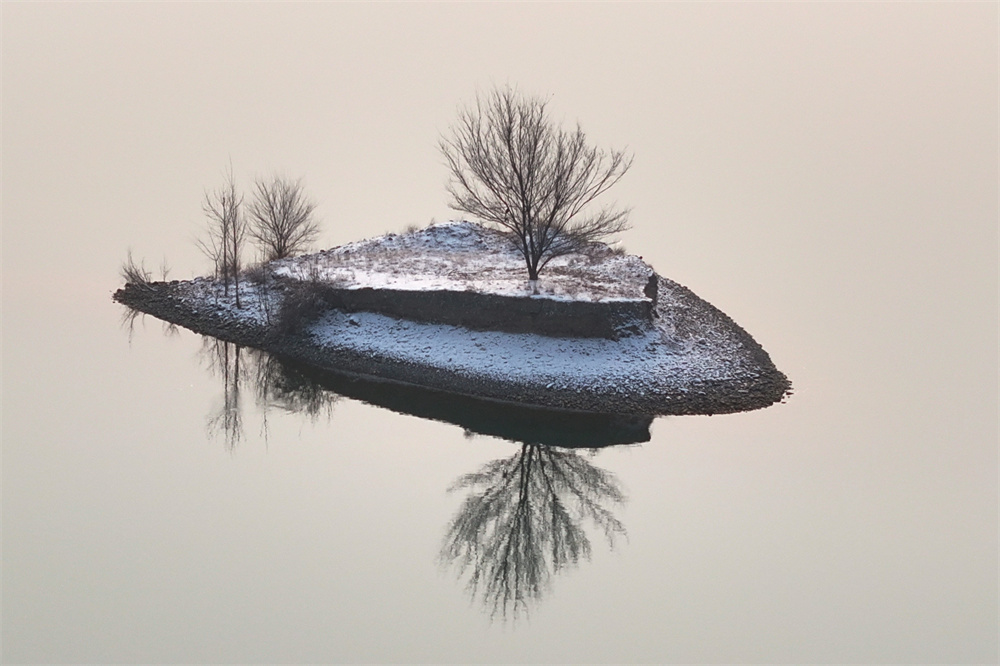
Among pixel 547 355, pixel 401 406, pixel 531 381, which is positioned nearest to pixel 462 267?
pixel 547 355

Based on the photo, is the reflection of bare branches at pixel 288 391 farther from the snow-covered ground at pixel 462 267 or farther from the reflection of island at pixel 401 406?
the snow-covered ground at pixel 462 267

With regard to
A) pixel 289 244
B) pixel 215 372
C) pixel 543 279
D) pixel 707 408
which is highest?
pixel 289 244

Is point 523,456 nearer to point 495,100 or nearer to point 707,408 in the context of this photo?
point 707,408

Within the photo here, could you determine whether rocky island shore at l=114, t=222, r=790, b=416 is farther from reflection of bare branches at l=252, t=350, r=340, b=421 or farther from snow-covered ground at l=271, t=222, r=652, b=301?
reflection of bare branches at l=252, t=350, r=340, b=421

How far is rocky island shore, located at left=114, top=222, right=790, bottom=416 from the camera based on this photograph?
80.5 feet

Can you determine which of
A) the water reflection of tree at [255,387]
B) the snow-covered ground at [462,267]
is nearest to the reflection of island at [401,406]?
the water reflection of tree at [255,387]

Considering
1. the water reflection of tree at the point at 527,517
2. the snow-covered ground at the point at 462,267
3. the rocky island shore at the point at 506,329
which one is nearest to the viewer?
the water reflection of tree at the point at 527,517

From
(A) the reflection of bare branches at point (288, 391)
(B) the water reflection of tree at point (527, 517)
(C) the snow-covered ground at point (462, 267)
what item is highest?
(C) the snow-covered ground at point (462, 267)

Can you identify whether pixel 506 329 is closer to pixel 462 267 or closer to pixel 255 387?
pixel 462 267

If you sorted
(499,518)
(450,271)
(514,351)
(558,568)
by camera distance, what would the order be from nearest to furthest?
(558,568)
(499,518)
(514,351)
(450,271)

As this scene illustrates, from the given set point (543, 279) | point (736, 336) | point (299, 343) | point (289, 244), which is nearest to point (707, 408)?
point (736, 336)

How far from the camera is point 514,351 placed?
25.8 metres

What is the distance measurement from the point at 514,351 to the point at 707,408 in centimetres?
525

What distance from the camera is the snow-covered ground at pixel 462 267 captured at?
90.2ft
